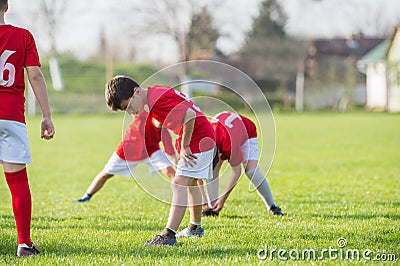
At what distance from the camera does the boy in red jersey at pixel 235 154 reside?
19.2 feet

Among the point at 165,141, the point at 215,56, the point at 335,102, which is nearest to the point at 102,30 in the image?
the point at 215,56

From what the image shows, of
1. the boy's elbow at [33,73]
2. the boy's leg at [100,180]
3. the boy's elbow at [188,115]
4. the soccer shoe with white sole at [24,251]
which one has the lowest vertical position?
the boy's leg at [100,180]

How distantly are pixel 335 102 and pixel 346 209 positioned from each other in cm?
4119

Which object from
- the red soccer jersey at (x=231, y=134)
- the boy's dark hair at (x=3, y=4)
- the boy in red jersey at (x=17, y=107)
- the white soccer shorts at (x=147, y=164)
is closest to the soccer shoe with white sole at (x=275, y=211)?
the red soccer jersey at (x=231, y=134)

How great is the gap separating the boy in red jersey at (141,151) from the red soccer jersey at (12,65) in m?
2.49

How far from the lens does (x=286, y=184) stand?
9.19 m

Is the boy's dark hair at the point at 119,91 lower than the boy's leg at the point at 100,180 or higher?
higher

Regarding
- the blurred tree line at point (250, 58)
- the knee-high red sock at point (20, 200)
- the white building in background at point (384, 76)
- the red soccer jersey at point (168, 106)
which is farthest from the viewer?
the white building in background at point (384, 76)

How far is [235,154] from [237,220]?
621 millimetres

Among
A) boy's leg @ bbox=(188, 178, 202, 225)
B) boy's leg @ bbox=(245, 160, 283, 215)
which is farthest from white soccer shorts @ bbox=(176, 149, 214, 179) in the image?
boy's leg @ bbox=(245, 160, 283, 215)

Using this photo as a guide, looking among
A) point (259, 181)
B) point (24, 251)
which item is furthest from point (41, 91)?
point (259, 181)

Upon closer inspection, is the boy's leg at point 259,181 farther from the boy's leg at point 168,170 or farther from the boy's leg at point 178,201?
the boy's leg at point 178,201

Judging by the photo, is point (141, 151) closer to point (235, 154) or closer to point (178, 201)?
point (235, 154)

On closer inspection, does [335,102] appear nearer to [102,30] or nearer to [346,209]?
[102,30]
